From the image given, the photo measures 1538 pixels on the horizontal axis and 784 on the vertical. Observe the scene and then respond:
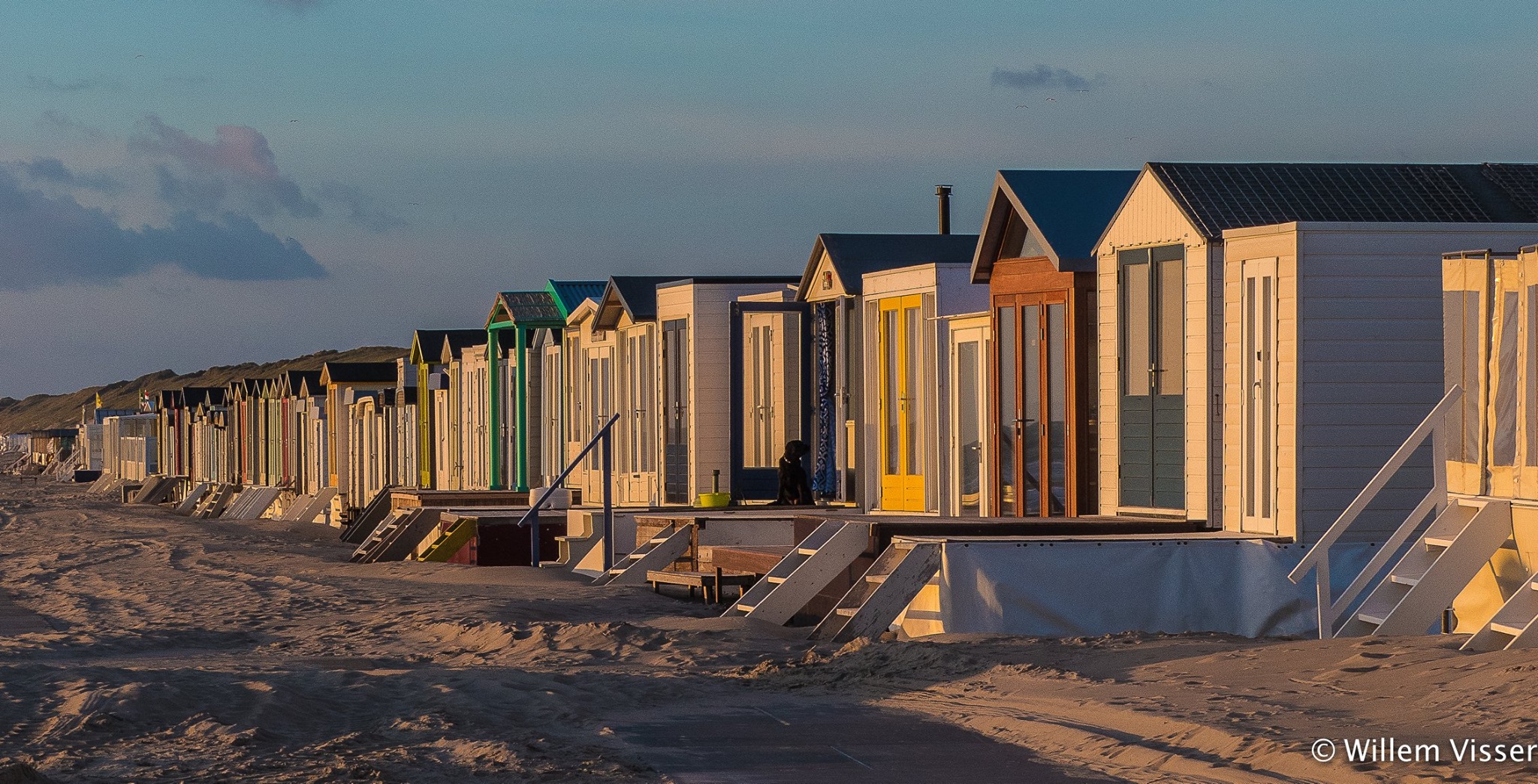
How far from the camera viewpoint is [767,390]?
23438mm

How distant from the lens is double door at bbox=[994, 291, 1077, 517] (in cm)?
1728

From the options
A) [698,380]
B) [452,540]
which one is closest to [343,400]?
[452,540]

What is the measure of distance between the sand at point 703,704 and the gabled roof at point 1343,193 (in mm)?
3821

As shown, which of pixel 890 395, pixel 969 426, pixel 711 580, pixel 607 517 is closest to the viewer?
pixel 711 580

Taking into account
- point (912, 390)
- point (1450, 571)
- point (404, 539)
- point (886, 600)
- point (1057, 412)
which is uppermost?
point (912, 390)

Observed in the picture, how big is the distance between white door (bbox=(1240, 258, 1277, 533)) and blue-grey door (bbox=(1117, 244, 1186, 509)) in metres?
0.86

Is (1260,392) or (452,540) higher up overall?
(1260,392)

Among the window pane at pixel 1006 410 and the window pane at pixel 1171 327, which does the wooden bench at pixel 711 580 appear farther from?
the window pane at pixel 1171 327

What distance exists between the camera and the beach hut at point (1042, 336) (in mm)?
17031

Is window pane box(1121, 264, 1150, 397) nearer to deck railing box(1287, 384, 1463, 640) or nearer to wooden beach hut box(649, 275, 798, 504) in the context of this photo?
deck railing box(1287, 384, 1463, 640)

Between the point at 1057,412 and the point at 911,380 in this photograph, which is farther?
the point at 911,380

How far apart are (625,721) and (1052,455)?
793 centimetres

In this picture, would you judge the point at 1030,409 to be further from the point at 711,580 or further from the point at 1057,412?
the point at 711,580

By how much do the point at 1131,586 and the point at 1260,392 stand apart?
5.97 ft
